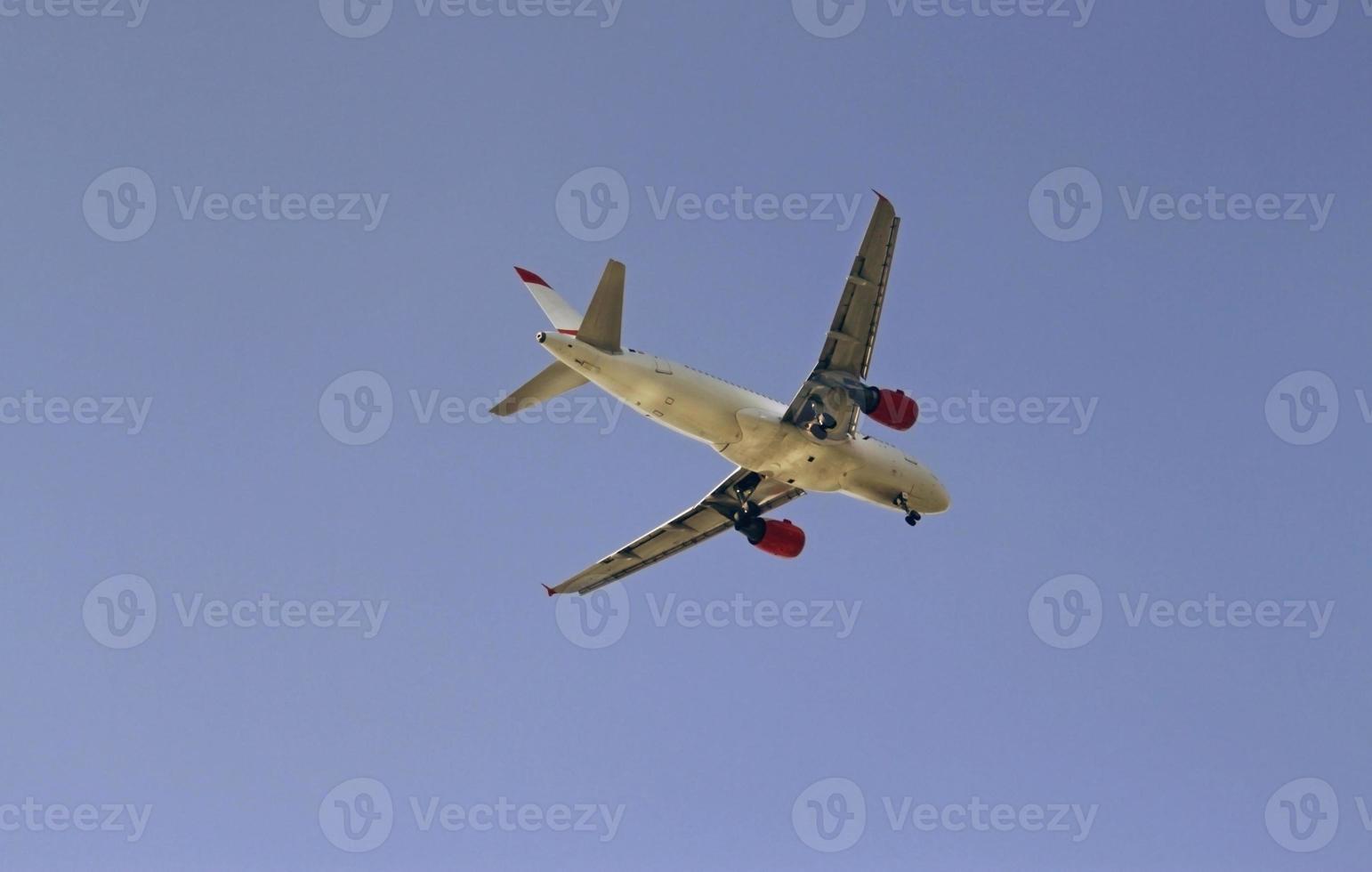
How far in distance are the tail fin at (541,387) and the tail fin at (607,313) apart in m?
1.66

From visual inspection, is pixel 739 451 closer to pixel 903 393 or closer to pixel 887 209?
pixel 903 393

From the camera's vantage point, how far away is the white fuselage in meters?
44.6

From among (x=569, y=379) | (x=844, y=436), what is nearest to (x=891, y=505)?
(x=844, y=436)

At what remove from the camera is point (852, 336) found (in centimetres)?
4756

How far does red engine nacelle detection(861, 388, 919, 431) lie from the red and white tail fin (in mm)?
8718

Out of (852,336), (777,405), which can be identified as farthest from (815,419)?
(852,336)

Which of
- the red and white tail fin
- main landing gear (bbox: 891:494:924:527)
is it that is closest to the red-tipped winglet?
the red and white tail fin

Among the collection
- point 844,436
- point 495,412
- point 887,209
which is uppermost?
point 887,209

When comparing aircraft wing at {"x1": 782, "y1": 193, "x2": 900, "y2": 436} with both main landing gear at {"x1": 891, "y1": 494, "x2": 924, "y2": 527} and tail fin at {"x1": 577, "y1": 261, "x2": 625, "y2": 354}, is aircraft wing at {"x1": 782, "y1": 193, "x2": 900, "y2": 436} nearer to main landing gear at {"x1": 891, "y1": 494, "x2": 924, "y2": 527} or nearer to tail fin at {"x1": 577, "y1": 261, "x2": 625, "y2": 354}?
main landing gear at {"x1": 891, "y1": 494, "x2": 924, "y2": 527}

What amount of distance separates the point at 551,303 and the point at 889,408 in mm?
10247

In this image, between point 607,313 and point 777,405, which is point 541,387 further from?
point 777,405

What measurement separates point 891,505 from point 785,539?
362 cm

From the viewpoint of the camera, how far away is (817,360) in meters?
47.9

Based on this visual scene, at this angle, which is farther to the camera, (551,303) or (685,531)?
(685,531)
